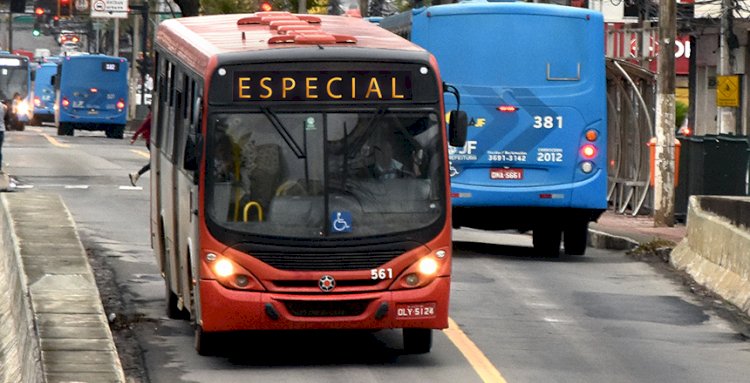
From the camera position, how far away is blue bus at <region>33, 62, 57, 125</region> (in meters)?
81.3

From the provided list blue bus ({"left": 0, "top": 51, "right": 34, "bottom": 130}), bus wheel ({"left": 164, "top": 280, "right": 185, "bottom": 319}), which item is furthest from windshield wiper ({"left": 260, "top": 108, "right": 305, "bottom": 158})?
blue bus ({"left": 0, "top": 51, "right": 34, "bottom": 130})

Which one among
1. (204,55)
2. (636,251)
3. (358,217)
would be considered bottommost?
(636,251)

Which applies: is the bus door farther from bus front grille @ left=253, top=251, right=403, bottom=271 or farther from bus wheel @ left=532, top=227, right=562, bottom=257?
bus wheel @ left=532, top=227, right=562, bottom=257

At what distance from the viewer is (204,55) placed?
515 inches

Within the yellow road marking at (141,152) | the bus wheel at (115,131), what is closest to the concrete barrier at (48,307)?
A: the yellow road marking at (141,152)

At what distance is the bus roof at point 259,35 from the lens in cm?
1300

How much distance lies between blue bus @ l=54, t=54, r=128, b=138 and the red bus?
52473 mm

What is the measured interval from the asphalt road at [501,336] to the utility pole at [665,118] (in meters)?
3.18

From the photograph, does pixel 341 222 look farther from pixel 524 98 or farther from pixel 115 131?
pixel 115 131

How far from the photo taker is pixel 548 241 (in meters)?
21.6

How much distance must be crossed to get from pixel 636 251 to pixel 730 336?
680 centimetres

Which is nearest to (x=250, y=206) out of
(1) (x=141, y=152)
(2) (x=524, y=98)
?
(2) (x=524, y=98)

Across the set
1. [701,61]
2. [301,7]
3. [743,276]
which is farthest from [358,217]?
[701,61]

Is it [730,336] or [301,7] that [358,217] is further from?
[301,7]
